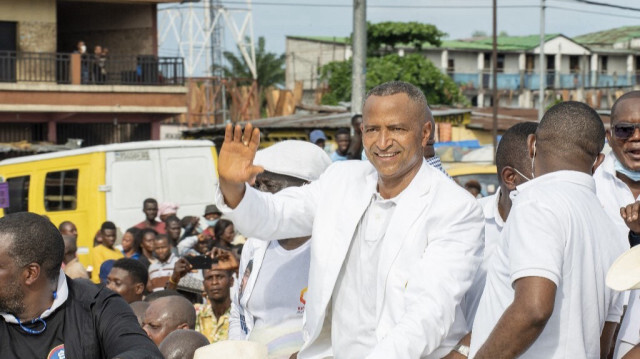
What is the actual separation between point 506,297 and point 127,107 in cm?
2403

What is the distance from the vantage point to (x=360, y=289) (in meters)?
3.93

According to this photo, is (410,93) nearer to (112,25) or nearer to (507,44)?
(112,25)

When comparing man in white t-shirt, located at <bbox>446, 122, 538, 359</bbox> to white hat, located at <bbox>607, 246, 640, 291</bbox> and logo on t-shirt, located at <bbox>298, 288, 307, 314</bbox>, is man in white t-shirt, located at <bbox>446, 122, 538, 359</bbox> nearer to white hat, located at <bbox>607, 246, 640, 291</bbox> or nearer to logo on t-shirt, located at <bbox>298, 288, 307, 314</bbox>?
logo on t-shirt, located at <bbox>298, 288, 307, 314</bbox>

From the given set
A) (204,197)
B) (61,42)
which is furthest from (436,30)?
(204,197)

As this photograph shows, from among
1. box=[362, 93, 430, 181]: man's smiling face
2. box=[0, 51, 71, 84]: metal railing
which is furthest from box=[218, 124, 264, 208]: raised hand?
box=[0, 51, 71, 84]: metal railing

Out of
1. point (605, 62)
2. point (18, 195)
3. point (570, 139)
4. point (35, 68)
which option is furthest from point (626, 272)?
point (605, 62)

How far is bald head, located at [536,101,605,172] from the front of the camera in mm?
3709

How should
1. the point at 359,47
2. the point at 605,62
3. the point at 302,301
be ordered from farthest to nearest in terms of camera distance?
the point at 605,62 → the point at 359,47 → the point at 302,301

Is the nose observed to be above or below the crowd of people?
above

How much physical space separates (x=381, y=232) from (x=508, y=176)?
131cm

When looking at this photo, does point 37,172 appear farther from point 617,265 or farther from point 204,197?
point 617,265

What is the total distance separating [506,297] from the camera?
3598mm

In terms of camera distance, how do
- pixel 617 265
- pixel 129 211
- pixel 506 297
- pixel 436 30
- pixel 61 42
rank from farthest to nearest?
pixel 436 30 → pixel 61 42 → pixel 129 211 → pixel 506 297 → pixel 617 265

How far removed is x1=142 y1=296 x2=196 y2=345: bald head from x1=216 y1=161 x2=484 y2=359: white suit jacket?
243 centimetres
